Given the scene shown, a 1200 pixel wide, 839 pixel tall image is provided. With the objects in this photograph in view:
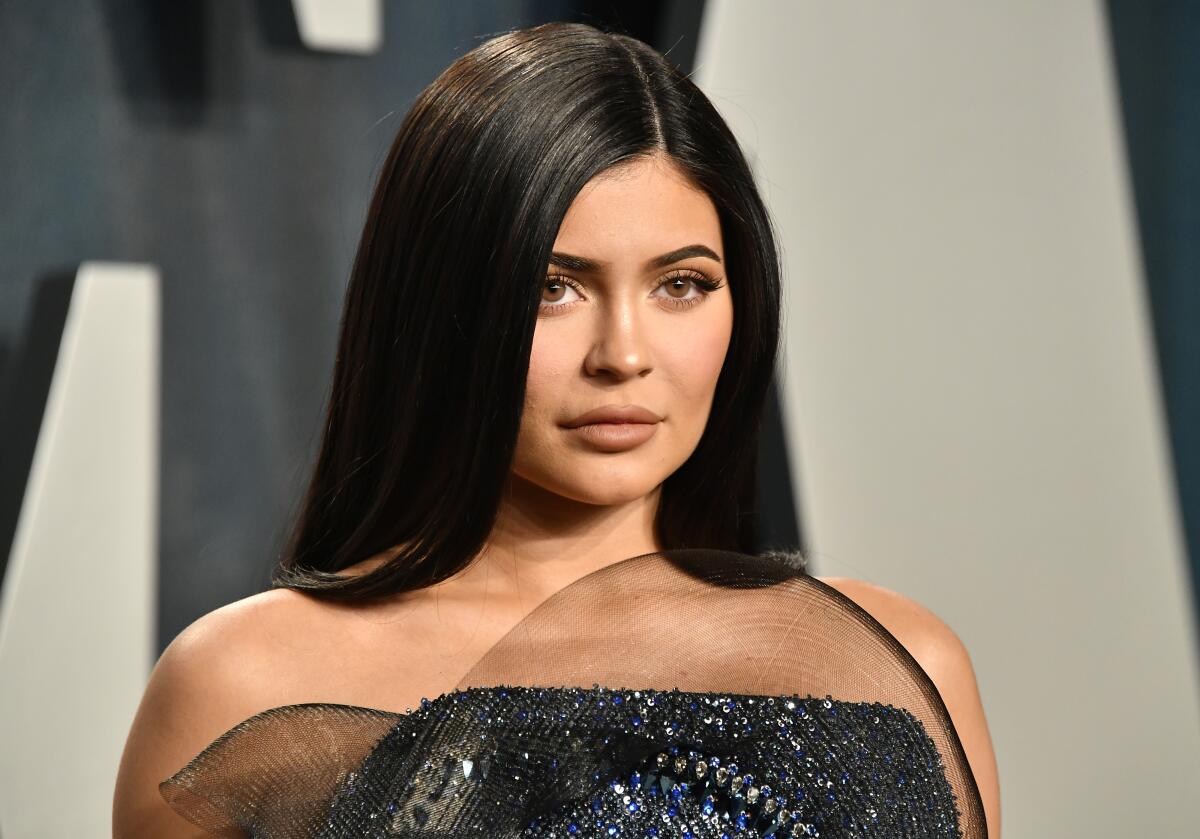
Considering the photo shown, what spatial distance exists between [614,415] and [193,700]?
0.45 meters

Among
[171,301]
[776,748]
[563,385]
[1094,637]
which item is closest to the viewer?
[776,748]

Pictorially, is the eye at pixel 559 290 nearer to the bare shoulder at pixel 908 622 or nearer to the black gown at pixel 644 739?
the black gown at pixel 644 739

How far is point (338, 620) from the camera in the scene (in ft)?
4.21

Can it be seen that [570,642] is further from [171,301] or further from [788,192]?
[788,192]

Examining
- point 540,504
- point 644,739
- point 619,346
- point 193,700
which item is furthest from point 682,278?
point 193,700

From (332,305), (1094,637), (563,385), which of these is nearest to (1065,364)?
(1094,637)

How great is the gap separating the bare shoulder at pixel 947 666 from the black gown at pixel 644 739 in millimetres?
277

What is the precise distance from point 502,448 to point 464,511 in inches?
3.1

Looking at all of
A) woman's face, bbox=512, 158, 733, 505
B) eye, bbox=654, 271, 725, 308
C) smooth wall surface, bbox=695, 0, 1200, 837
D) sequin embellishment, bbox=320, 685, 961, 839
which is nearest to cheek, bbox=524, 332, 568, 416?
woman's face, bbox=512, 158, 733, 505

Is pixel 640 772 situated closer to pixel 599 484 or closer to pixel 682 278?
pixel 599 484

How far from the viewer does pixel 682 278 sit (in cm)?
127

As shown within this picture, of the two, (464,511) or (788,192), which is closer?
(464,511)

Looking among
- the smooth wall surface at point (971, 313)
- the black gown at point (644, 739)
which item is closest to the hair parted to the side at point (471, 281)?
the black gown at point (644, 739)

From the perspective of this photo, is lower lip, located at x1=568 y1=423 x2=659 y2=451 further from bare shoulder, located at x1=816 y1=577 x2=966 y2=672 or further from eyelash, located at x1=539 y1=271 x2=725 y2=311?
bare shoulder, located at x1=816 y1=577 x2=966 y2=672
